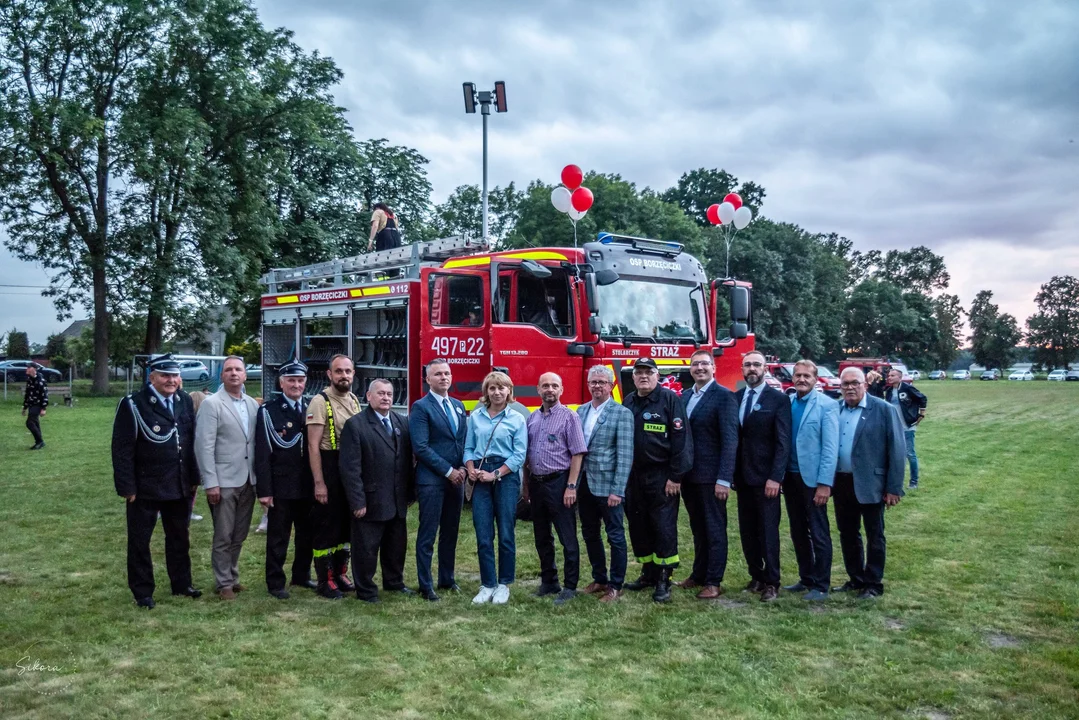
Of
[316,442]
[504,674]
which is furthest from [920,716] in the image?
[316,442]

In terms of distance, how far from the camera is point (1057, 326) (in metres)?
96.6

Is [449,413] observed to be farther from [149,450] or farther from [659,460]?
[149,450]

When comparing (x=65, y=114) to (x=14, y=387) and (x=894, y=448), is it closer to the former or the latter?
(x=14, y=387)

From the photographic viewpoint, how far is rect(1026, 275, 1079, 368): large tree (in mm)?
96250

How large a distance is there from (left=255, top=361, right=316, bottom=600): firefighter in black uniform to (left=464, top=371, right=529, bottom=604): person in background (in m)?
1.27

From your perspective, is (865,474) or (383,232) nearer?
(865,474)

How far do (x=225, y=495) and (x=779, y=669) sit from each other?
13.6ft

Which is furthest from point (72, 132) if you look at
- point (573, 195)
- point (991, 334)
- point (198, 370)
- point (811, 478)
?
point (991, 334)

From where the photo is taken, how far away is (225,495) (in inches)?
261

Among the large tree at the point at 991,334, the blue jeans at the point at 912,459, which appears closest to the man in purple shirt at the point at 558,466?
the blue jeans at the point at 912,459

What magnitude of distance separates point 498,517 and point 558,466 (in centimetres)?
63

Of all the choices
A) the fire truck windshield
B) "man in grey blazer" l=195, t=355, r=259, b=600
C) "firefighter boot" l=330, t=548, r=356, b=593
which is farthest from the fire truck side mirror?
"man in grey blazer" l=195, t=355, r=259, b=600

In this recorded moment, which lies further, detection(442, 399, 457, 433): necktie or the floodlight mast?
the floodlight mast

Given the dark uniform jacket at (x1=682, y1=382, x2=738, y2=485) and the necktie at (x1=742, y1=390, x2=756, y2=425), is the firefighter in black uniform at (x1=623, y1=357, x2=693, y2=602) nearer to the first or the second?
the dark uniform jacket at (x1=682, y1=382, x2=738, y2=485)
